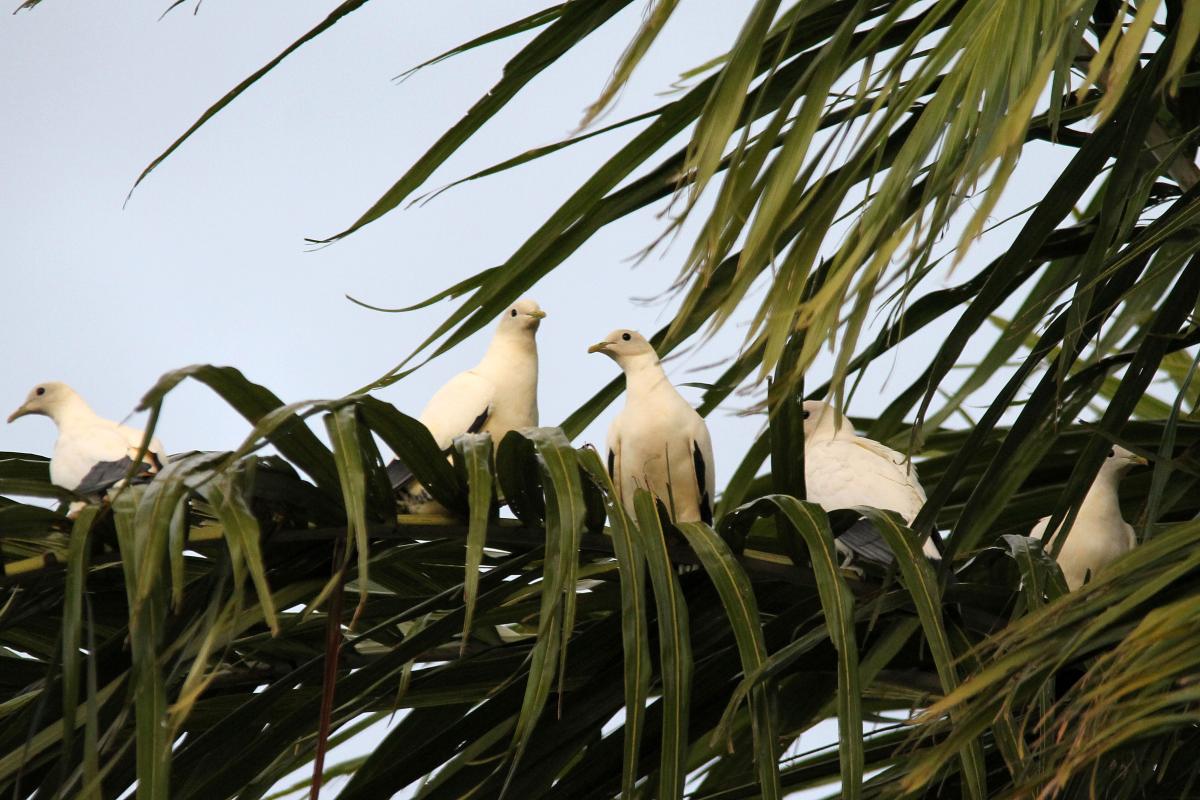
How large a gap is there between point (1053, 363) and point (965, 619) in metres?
0.39

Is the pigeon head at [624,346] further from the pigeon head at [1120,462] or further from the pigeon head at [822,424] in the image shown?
the pigeon head at [1120,462]

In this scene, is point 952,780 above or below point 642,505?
below

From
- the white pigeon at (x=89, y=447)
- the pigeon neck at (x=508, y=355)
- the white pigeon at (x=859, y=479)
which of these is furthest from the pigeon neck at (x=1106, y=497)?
the white pigeon at (x=89, y=447)

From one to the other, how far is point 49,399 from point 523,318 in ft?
4.54

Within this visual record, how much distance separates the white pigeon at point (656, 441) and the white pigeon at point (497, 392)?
1.35 feet

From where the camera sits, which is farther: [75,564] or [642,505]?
[642,505]

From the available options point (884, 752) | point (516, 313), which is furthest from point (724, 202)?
point (516, 313)

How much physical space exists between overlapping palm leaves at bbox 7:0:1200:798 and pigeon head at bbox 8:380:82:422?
188cm

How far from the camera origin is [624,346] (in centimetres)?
406

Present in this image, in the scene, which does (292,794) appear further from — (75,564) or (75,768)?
(75,564)

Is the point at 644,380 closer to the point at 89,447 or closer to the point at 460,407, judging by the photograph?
the point at 460,407

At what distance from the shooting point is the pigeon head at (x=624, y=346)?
404 cm

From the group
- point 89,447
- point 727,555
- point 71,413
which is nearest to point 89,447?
point 89,447

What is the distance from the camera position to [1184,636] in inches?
52.9
